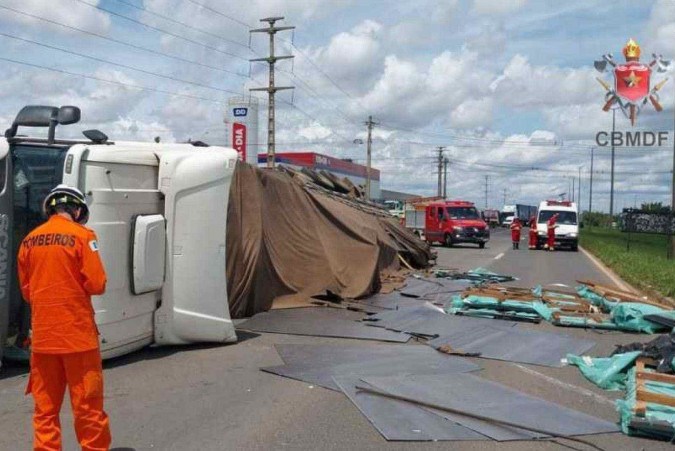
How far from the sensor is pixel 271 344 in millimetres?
9438

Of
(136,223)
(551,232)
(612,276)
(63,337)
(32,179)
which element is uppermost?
(32,179)

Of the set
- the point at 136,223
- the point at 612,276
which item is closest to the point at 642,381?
the point at 136,223

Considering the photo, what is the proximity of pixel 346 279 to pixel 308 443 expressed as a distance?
8700mm

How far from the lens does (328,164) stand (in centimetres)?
7981

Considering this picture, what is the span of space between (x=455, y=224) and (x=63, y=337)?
1313 inches

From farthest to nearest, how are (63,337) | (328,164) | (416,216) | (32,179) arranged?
(328,164) < (416,216) < (32,179) < (63,337)

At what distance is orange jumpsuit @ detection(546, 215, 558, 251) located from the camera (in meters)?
35.2

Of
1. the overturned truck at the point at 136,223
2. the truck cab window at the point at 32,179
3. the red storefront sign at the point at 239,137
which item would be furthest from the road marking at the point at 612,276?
the red storefront sign at the point at 239,137

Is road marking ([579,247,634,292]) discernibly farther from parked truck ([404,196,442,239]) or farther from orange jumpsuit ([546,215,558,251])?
parked truck ([404,196,442,239])

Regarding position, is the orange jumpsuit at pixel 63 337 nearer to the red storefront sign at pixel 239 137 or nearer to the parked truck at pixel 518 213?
the red storefront sign at pixel 239 137

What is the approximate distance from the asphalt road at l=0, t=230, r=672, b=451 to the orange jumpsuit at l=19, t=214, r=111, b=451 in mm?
831

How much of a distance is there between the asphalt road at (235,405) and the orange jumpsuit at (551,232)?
2657 centimetres

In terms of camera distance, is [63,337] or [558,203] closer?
[63,337]

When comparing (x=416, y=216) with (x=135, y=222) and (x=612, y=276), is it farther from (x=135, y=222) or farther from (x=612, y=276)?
(x=135, y=222)
